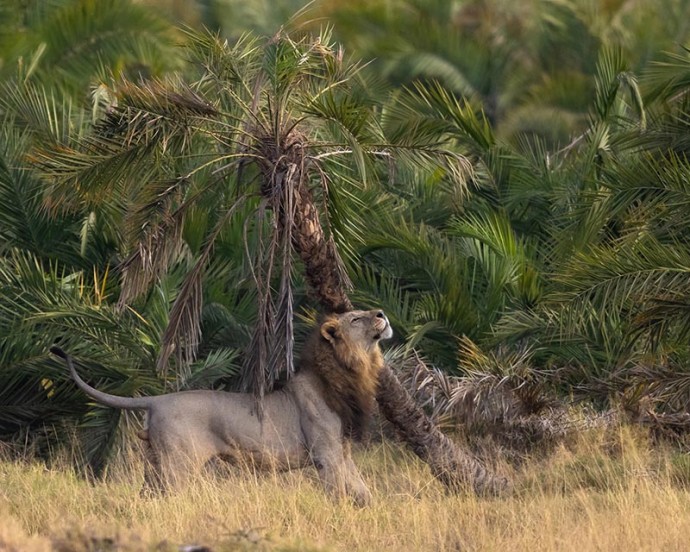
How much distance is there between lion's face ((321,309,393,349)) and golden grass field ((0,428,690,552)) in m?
1.13

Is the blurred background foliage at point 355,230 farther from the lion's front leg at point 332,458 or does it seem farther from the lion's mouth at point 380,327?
the lion's front leg at point 332,458

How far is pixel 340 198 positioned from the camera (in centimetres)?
1109

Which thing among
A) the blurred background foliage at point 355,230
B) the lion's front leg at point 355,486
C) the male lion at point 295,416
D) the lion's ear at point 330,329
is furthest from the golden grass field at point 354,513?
the lion's ear at point 330,329

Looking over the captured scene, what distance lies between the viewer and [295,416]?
1077cm

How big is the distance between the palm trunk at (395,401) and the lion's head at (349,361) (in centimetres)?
31

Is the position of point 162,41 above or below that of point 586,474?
above

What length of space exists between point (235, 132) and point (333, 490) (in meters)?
2.72

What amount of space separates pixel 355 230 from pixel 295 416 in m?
2.20

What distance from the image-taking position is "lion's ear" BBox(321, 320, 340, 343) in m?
10.8

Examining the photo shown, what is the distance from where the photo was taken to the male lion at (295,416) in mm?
10273

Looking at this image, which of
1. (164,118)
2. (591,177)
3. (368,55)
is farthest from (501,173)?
(368,55)

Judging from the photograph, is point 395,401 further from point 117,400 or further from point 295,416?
point 117,400

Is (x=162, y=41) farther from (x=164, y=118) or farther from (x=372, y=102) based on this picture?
(x=164, y=118)

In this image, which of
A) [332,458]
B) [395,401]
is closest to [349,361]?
[332,458]
